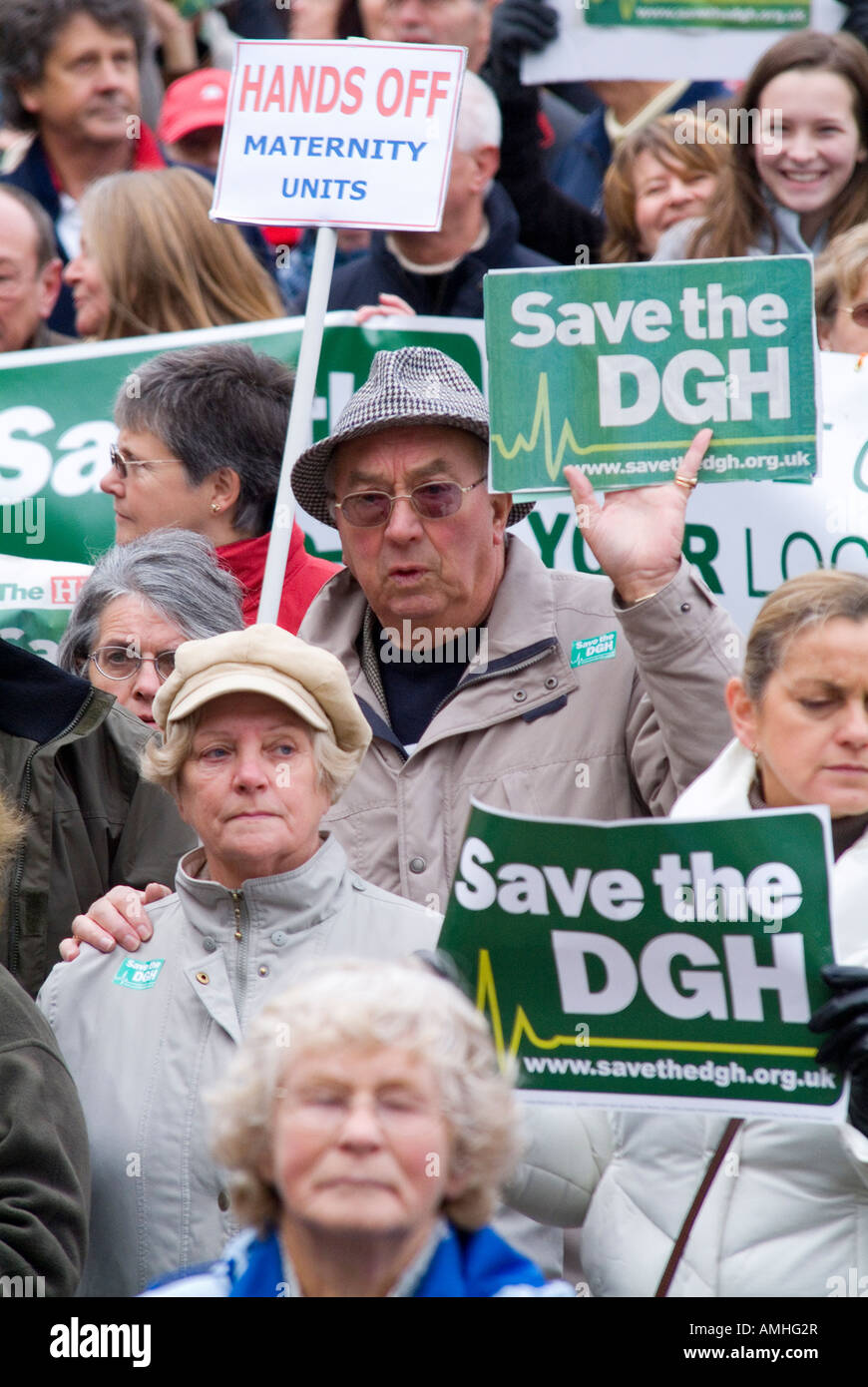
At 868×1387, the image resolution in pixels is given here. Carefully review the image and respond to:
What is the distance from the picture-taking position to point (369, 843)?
392 cm

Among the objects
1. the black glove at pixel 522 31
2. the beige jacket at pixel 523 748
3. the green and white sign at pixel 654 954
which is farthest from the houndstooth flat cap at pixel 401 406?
the black glove at pixel 522 31

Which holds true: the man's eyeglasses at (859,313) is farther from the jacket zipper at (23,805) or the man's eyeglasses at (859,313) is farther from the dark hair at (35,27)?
the dark hair at (35,27)

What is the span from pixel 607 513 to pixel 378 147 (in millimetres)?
1346

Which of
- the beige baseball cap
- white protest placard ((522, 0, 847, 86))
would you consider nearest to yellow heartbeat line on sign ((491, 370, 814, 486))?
the beige baseball cap

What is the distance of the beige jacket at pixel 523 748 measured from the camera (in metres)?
3.81

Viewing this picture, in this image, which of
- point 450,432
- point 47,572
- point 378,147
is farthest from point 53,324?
point 450,432

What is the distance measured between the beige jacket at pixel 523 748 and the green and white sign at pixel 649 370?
11.4 inches

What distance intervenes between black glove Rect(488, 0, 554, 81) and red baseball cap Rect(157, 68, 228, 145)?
1.00m

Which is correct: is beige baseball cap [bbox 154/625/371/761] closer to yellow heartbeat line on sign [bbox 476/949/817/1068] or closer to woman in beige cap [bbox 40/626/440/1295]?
woman in beige cap [bbox 40/626/440/1295]

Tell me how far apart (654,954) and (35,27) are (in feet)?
16.8

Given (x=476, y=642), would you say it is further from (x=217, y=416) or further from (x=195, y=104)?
(x=195, y=104)

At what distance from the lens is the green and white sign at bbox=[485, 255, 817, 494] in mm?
3787

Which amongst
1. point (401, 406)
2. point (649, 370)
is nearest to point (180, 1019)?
point (401, 406)
